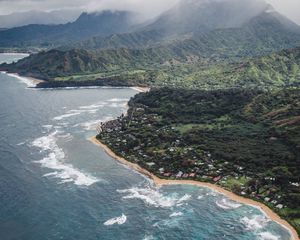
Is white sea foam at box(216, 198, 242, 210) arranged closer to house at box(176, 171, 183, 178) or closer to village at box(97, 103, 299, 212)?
village at box(97, 103, 299, 212)

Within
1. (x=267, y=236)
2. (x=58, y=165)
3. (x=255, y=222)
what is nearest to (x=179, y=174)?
(x=255, y=222)

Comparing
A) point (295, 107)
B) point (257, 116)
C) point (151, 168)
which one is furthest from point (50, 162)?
point (295, 107)

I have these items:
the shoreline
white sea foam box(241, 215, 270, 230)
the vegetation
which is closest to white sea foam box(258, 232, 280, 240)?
white sea foam box(241, 215, 270, 230)

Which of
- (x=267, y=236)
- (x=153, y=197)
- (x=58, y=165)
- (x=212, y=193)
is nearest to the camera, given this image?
(x=267, y=236)

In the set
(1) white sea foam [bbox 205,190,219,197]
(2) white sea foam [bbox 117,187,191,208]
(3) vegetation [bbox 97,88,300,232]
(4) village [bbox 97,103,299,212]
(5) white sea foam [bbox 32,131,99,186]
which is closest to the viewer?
(2) white sea foam [bbox 117,187,191,208]

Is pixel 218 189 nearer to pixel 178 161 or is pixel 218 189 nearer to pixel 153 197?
pixel 153 197

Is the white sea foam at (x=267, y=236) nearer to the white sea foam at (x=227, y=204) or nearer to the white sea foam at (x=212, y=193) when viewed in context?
the white sea foam at (x=227, y=204)
